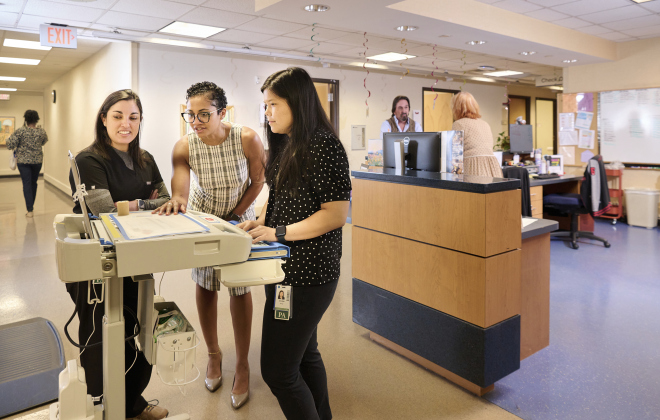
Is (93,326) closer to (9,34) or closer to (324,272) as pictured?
(324,272)

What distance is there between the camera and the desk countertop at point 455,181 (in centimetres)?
230

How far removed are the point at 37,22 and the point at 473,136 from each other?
531cm

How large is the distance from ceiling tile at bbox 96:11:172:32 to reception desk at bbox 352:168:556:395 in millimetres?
4074

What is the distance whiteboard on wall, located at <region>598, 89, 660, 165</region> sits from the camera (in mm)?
7273

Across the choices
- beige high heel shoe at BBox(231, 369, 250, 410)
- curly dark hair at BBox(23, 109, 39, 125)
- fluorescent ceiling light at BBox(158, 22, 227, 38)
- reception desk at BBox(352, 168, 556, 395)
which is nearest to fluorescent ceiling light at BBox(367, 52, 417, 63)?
fluorescent ceiling light at BBox(158, 22, 227, 38)

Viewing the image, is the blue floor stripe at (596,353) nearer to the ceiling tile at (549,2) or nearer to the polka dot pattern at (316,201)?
the polka dot pattern at (316,201)

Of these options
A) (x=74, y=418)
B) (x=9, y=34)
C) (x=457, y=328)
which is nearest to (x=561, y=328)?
(x=457, y=328)

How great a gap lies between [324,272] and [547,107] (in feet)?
48.6

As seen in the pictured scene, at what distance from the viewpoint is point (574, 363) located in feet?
9.22

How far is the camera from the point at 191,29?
6305mm

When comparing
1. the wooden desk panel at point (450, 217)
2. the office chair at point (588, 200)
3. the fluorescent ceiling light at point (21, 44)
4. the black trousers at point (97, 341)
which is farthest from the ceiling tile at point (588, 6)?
the fluorescent ceiling light at point (21, 44)

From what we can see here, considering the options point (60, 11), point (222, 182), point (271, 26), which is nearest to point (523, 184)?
point (271, 26)

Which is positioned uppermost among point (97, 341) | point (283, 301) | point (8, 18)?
point (8, 18)

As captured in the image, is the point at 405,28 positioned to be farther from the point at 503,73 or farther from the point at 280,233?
the point at 503,73
